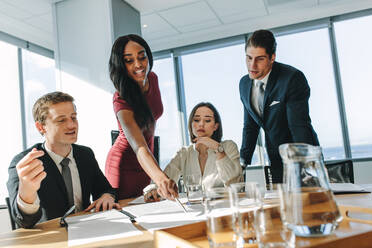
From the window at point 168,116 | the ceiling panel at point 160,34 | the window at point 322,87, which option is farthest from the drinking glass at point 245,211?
the window at point 168,116

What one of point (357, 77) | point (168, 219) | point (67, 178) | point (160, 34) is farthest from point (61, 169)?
point (357, 77)

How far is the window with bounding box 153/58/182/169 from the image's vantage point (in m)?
5.77

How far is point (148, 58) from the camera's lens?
2.01 m

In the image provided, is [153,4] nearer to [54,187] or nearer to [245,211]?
[54,187]

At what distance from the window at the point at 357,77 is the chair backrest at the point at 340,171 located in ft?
10.8

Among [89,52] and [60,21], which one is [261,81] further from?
[60,21]

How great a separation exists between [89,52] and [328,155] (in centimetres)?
381

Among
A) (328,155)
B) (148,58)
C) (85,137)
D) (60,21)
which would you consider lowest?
(328,155)

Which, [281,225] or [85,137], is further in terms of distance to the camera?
[85,137]

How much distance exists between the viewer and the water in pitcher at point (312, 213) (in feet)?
1.81

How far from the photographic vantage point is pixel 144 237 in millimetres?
848

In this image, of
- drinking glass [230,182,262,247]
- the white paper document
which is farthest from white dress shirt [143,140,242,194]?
drinking glass [230,182,262,247]

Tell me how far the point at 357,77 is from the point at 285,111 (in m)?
3.44

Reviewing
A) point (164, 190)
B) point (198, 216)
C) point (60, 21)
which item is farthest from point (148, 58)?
point (60, 21)
